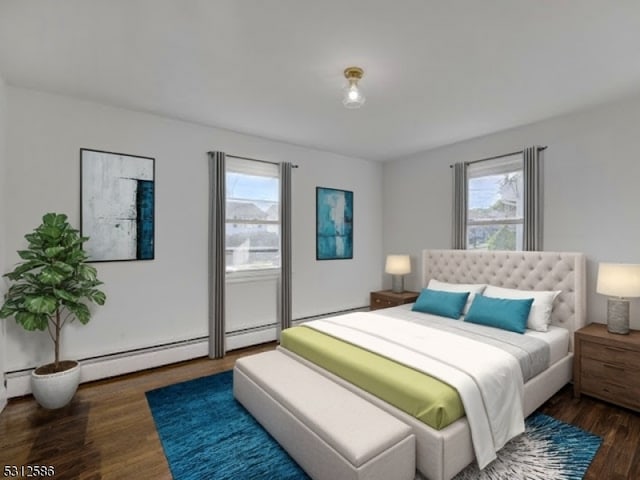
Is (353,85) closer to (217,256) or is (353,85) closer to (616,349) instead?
(217,256)

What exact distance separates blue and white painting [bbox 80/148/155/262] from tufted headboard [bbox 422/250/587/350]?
3.71 metres

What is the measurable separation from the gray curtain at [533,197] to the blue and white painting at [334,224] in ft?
7.93

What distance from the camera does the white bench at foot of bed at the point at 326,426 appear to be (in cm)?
168

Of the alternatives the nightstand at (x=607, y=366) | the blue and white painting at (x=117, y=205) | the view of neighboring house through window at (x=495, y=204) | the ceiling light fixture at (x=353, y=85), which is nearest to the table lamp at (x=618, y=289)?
the nightstand at (x=607, y=366)

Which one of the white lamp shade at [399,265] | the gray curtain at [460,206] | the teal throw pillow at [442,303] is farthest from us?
the white lamp shade at [399,265]

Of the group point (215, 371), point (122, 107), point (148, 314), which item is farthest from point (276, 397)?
point (122, 107)

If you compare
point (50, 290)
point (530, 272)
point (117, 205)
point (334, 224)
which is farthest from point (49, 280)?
point (530, 272)

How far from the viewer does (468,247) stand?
4.39m

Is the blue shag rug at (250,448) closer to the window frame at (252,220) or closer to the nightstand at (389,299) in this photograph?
the window frame at (252,220)

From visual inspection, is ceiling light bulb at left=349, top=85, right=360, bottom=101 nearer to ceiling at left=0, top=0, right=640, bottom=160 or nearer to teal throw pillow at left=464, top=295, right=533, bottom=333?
ceiling at left=0, top=0, right=640, bottom=160

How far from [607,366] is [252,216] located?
3931 mm

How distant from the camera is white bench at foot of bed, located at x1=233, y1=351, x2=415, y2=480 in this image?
1.68 meters

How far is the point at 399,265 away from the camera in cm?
486

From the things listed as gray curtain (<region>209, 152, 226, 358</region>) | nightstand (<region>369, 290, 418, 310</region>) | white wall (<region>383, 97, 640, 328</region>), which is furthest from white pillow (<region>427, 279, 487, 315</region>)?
gray curtain (<region>209, 152, 226, 358</region>)
